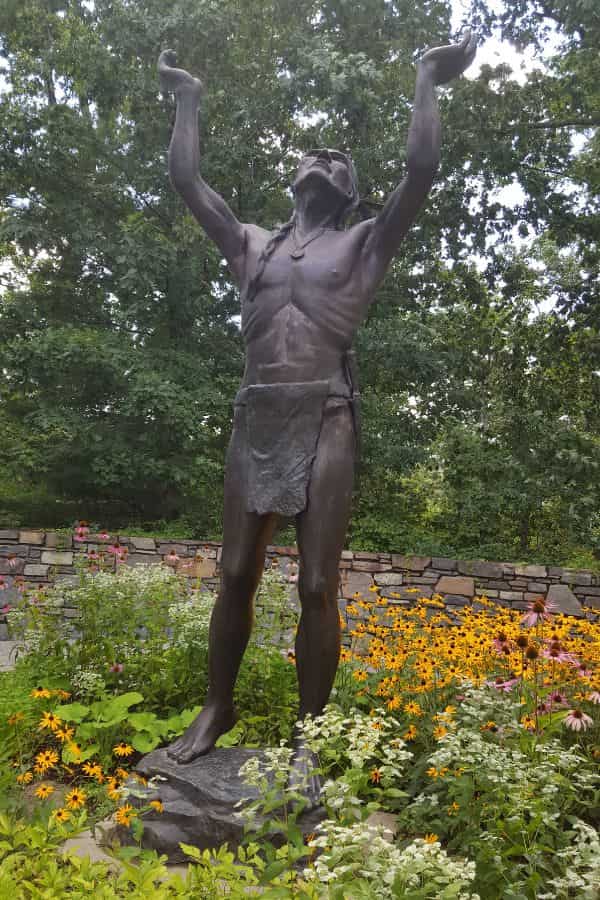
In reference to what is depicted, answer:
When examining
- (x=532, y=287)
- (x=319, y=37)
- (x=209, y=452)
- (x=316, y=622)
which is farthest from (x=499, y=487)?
(x=316, y=622)

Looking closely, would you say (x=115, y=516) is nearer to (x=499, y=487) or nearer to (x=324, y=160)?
(x=499, y=487)

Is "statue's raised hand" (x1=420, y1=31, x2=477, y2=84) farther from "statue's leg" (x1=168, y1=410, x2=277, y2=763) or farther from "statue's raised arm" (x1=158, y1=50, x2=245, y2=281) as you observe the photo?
"statue's leg" (x1=168, y1=410, x2=277, y2=763)

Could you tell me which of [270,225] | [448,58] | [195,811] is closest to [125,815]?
[195,811]

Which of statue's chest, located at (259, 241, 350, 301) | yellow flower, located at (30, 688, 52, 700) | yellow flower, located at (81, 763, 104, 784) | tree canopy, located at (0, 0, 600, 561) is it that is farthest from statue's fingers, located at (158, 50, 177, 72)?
tree canopy, located at (0, 0, 600, 561)

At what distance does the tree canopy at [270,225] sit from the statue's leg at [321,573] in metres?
6.33

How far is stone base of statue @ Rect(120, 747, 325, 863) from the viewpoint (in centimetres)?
234

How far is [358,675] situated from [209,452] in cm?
738

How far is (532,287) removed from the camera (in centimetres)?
1106

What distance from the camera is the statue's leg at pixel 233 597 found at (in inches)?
109

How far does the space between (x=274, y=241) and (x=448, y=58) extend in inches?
36.7

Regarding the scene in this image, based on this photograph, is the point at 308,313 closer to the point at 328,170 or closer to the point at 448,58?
the point at 328,170

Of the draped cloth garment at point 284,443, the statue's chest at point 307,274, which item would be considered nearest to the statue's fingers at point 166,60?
the statue's chest at point 307,274

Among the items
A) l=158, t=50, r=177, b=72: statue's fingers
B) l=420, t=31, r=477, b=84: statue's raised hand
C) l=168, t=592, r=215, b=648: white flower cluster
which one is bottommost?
l=168, t=592, r=215, b=648: white flower cluster

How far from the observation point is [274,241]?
296 cm
